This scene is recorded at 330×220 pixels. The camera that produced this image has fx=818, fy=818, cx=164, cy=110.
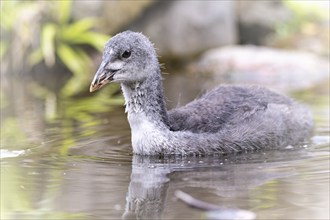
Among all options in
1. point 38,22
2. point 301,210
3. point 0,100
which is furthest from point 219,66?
point 301,210

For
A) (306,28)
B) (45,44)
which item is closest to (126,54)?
(45,44)

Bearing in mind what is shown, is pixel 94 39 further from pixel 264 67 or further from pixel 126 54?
pixel 126 54

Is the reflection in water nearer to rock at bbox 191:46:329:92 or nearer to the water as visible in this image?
the water

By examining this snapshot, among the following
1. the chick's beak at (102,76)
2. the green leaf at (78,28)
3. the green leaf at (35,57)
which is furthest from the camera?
the green leaf at (78,28)

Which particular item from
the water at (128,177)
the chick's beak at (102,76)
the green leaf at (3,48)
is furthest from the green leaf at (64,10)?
the chick's beak at (102,76)

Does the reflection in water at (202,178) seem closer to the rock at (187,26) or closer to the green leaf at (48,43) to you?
the green leaf at (48,43)

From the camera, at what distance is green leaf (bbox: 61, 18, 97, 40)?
18875 mm

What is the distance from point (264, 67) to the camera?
17484 millimetres

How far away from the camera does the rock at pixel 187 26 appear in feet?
62.2

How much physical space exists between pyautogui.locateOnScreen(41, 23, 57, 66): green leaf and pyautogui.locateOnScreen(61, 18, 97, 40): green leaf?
0.91 feet

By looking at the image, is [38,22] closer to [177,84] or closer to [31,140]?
[177,84]

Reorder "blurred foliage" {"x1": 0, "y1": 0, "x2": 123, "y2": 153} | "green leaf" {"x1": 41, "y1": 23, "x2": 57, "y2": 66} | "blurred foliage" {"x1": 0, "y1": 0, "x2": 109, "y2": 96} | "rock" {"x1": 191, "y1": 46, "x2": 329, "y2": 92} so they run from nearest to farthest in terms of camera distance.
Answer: "blurred foliage" {"x1": 0, "y1": 0, "x2": 123, "y2": 153} → "rock" {"x1": 191, "y1": 46, "x2": 329, "y2": 92} → "green leaf" {"x1": 41, "y1": 23, "x2": 57, "y2": 66} → "blurred foliage" {"x1": 0, "y1": 0, "x2": 109, "y2": 96}

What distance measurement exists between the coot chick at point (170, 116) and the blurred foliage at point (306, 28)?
10.1 m

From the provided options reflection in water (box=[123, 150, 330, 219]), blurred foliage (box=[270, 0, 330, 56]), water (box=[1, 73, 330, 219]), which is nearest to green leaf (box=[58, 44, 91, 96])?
blurred foliage (box=[270, 0, 330, 56])
